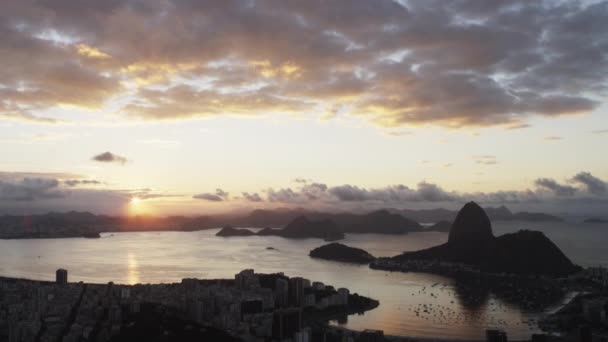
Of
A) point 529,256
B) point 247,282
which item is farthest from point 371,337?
point 529,256

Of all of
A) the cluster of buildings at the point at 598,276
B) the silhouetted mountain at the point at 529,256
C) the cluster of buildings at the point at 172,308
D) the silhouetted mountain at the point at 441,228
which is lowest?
the cluster of buildings at the point at 172,308

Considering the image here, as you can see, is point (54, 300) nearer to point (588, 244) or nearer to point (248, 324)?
point (248, 324)

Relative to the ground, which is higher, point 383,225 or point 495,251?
point 383,225

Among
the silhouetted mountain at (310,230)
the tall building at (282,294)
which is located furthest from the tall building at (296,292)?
the silhouetted mountain at (310,230)

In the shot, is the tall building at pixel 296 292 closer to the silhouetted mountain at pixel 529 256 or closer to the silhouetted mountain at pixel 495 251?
the silhouetted mountain at pixel 495 251

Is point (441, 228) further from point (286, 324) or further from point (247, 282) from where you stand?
point (286, 324)

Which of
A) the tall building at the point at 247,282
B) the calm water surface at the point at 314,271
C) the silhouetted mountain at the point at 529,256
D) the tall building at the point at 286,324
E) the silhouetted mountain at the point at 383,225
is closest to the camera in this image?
the tall building at the point at 286,324
